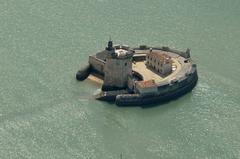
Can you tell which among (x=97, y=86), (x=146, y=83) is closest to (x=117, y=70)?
(x=97, y=86)

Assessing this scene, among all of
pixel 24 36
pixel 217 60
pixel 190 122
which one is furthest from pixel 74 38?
pixel 190 122

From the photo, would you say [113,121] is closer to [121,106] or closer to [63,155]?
[121,106]

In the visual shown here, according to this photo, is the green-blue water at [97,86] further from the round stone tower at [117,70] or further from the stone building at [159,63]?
the stone building at [159,63]

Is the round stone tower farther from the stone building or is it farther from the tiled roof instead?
the stone building

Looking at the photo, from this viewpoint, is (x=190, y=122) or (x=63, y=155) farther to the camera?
(x=190, y=122)

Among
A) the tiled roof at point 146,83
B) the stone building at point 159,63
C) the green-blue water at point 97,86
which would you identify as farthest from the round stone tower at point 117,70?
the stone building at point 159,63
